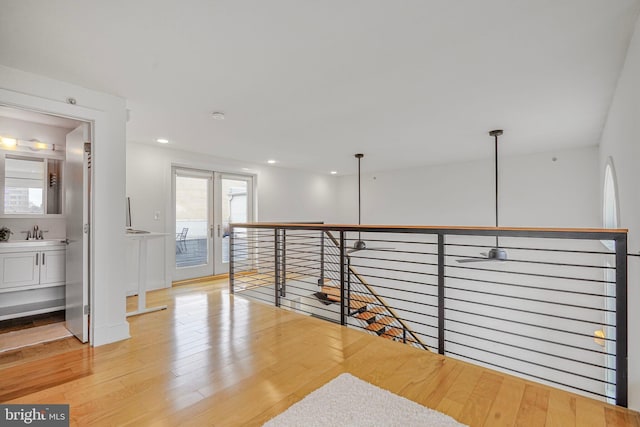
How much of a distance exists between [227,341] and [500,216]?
5.13m

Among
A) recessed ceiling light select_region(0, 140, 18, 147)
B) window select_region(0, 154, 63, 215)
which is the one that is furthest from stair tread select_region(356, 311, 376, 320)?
recessed ceiling light select_region(0, 140, 18, 147)

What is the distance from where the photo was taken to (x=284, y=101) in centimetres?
296

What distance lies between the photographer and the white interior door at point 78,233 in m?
2.73

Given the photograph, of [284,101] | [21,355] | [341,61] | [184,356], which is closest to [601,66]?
[341,61]

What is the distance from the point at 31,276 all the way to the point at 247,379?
9.59 feet

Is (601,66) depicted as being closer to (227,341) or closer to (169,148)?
(227,341)

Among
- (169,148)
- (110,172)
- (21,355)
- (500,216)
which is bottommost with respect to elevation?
(21,355)

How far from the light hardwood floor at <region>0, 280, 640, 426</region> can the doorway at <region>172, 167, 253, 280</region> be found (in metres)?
2.31

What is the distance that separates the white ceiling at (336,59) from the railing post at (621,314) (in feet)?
4.46

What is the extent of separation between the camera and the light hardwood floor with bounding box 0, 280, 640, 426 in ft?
5.62

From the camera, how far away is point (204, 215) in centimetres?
548

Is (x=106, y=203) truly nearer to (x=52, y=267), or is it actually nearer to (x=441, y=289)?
(x=52, y=267)

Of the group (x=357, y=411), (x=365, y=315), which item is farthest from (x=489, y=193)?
(x=357, y=411)

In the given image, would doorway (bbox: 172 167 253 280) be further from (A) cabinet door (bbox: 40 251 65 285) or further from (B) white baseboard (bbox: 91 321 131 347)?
(B) white baseboard (bbox: 91 321 131 347)
